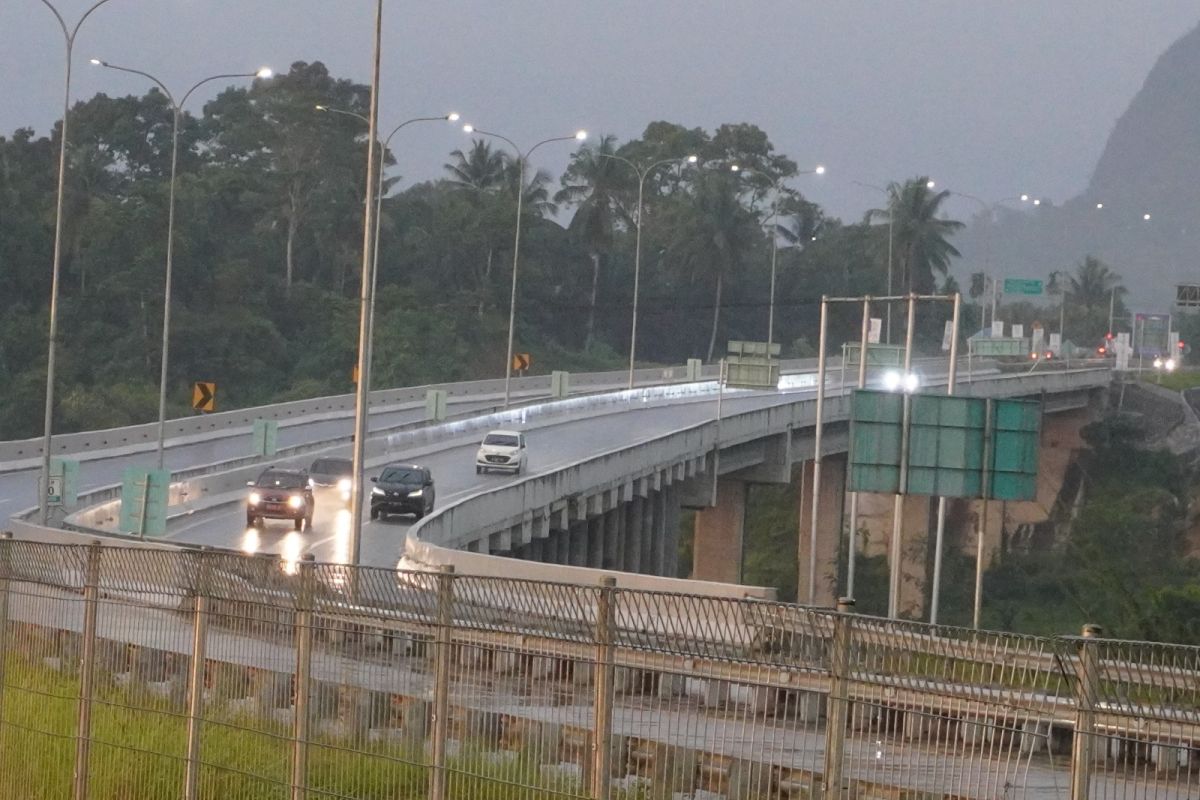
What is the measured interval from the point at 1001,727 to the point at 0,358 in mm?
85768

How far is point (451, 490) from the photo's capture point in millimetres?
58031

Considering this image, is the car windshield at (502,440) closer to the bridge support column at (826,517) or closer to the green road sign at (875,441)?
the bridge support column at (826,517)

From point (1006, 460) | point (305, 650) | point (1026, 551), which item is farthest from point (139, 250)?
point (305, 650)

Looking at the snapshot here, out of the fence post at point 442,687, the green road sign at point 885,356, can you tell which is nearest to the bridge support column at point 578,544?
the green road sign at point 885,356

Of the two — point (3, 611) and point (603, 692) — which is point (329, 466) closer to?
point (3, 611)

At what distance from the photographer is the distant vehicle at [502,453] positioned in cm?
6081

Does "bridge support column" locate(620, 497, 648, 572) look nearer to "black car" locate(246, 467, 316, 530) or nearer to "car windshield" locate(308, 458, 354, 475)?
"car windshield" locate(308, 458, 354, 475)

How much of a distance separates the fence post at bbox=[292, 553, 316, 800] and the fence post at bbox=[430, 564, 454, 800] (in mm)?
1000

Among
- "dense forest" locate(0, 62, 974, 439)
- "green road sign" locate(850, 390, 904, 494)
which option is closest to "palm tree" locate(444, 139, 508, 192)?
"dense forest" locate(0, 62, 974, 439)

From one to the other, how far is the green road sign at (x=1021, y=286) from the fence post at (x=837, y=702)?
82.7 m

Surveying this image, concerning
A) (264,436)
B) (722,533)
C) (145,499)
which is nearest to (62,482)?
(145,499)

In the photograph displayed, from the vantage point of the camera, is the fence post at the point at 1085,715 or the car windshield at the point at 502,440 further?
the car windshield at the point at 502,440

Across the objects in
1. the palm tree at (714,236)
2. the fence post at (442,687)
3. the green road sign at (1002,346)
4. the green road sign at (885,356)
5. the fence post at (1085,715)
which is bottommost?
the fence post at (442,687)

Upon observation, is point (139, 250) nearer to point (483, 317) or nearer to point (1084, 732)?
point (483, 317)
